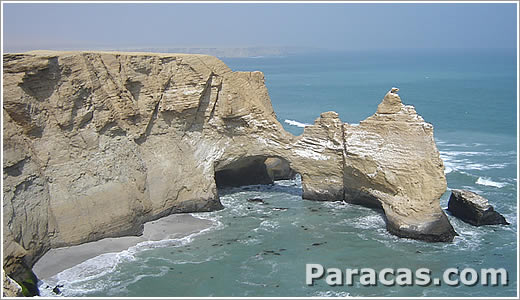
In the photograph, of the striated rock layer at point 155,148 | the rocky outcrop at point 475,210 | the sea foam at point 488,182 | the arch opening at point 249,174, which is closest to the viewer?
the striated rock layer at point 155,148

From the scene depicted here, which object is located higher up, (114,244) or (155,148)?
(155,148)

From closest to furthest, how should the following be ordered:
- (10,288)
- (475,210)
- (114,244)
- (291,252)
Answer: (10,288) < (291,252) < (114,244) < (475,210)

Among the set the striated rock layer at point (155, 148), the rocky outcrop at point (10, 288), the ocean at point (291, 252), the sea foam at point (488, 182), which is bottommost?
the ocean at point (291, 252)

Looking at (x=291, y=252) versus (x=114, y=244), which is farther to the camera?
(x=114, y=244)

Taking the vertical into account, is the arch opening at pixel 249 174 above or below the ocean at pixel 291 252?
above

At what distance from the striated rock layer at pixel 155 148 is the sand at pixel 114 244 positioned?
0.42 meters

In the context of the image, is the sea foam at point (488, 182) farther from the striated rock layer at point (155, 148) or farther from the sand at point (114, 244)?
the sand at point (114, 244)

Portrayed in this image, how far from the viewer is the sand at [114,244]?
27.3 meters

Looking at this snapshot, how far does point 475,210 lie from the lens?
108ft

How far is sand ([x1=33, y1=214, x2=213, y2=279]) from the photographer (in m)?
27.3

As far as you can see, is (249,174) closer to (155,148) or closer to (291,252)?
(155,148)

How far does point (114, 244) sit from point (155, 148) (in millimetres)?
6275

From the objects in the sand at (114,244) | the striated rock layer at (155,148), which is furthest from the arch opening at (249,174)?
the sand at (114,244)

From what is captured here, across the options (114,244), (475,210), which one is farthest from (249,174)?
(475,210)
